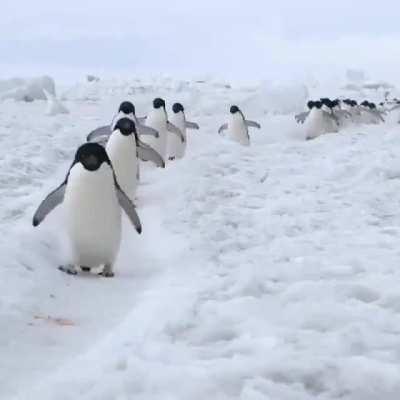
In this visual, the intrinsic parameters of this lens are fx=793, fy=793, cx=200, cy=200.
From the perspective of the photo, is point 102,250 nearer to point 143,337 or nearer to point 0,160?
point 143,337

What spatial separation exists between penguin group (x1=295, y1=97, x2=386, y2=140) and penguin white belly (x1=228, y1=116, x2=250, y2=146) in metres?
2.96

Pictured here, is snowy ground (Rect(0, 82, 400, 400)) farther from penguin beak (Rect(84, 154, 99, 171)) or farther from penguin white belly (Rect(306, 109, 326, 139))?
penguin white belly (Rect(306, 109, 326, 139))

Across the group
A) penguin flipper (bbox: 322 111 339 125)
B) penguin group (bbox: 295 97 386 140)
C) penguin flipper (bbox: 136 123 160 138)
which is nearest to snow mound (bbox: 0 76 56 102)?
penguin group (bbox: 295 97 386 140)

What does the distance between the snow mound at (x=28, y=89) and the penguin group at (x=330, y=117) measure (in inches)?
460

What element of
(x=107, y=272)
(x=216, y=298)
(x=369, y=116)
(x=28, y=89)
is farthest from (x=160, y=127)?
(x=28, y=89)

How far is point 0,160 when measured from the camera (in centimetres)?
974

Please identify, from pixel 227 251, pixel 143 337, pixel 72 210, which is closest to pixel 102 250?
pixel 72 210

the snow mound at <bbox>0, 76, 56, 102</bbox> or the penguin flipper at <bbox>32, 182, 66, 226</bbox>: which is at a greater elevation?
the penguin flipper at <bbox>32, 182, 66, 226</bbox>

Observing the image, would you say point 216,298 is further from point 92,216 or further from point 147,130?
point 147,130

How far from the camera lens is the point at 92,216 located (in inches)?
199

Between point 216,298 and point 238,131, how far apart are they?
37.7 feet

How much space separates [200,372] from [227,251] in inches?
109

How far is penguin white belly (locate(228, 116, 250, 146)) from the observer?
15.1 m

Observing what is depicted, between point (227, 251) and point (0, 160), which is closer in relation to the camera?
point (227, 251)
